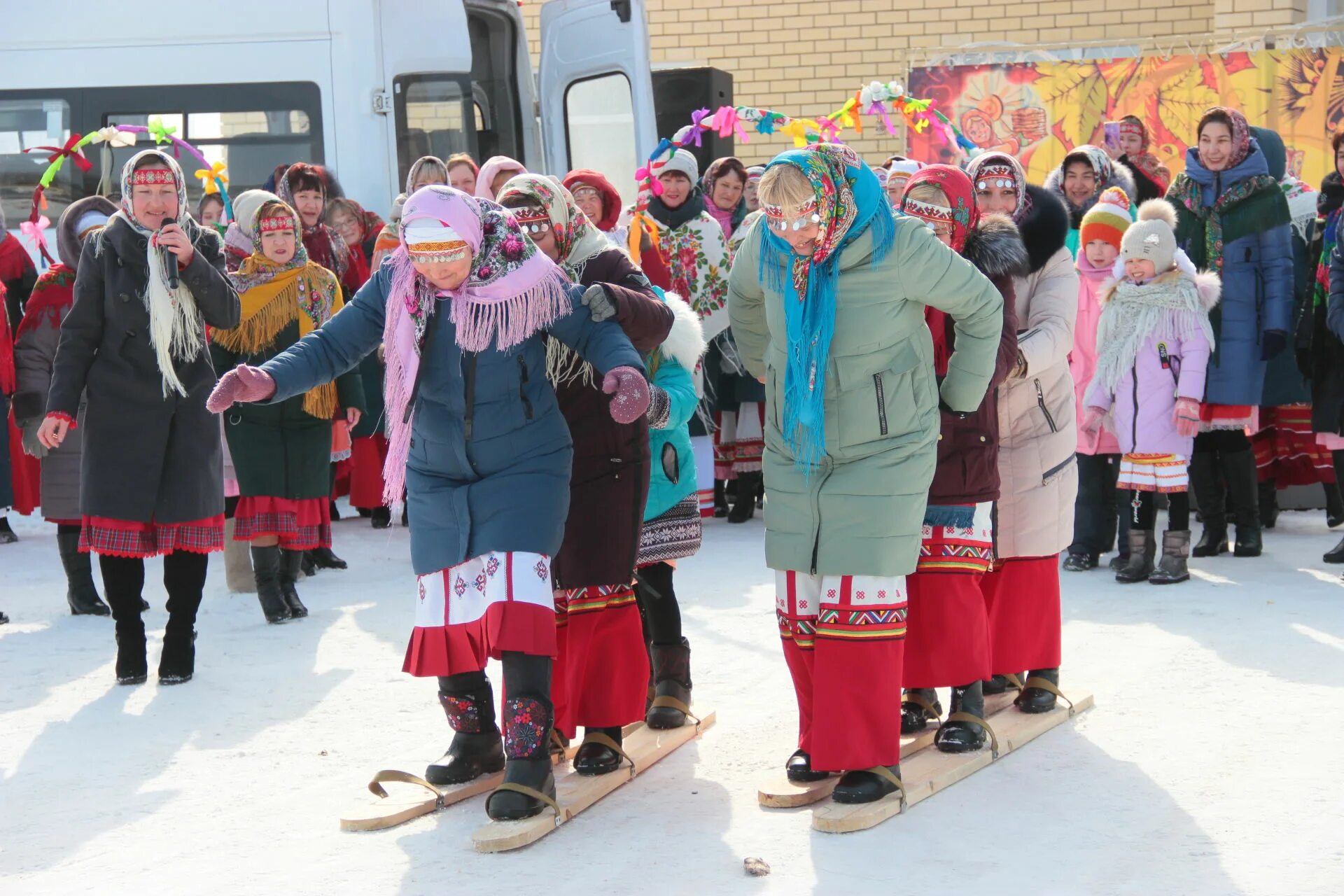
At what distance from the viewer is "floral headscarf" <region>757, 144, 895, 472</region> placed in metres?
Answer: 3.76

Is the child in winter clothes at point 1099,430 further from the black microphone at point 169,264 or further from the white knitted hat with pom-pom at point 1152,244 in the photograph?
the black microphone at point 169,264

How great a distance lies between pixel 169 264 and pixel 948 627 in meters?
2.78

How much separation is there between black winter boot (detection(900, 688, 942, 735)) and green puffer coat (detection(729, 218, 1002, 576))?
77cm

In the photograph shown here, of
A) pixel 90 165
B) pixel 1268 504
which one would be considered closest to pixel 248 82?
pixel 90 165

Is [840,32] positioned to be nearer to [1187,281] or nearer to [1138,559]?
[1187,281]

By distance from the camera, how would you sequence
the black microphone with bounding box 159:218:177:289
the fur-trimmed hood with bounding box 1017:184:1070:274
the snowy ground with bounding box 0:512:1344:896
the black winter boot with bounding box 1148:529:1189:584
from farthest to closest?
the black winter boot with bounding box 1148:529:1189:584, the black microphone with bounding box 159:218:177:289, the fur-trimmed hood with bounding box 1017:184:1070:274, the snowy ground with bounding box 0:512:1344:896

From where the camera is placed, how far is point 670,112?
13.2 m

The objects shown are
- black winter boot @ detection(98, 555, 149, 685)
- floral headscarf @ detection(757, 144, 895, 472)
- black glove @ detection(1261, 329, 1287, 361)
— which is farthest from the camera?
black glove @ detection(1261, 329, 1287, 361)

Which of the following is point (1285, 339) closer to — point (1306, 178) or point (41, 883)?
point (1306, 178)

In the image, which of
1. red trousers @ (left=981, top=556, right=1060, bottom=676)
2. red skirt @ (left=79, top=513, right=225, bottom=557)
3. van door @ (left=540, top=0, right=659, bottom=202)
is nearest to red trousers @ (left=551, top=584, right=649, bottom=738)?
red trousers @ (left=981, top=556, right=1060, bottom=676)

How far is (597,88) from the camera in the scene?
10.2 meters

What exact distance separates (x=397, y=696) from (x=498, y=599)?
5.04 feet

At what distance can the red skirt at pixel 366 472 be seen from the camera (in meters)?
8.74

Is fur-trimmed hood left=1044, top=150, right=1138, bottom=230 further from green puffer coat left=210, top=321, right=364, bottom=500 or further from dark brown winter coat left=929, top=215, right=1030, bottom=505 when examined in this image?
green puffer coat left=210, top=321, right=364, bottom=500
